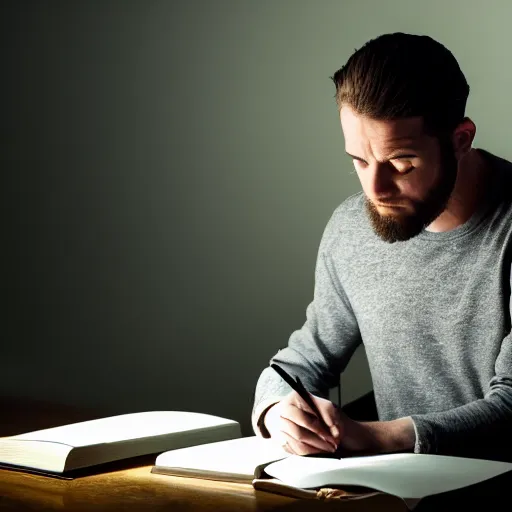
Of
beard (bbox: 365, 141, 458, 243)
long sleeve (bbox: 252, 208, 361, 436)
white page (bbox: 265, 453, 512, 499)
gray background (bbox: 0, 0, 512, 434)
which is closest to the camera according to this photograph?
white page (bbox: 265, 453, 512, 499)

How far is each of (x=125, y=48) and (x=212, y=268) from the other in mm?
785

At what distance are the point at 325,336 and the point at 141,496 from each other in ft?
2.60

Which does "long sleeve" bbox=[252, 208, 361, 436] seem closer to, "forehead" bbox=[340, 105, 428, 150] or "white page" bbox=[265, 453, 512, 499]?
"forehead" bbox=[340, 105, 428, 150]

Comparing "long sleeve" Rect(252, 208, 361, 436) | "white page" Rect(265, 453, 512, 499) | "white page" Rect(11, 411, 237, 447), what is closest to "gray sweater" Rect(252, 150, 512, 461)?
"long sleeve" Rect(252, 208, 361, 436)

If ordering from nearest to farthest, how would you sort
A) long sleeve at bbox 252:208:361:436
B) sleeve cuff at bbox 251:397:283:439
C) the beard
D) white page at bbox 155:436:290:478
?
white page at bbox 155:436:290:478 < sleeve cuff at bbox 251:397:283:439 < the beard < long sleeve at bbox 252:208:361:436

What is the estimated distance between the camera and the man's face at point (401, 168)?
4.91ft

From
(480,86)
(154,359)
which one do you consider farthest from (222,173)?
(480,86)

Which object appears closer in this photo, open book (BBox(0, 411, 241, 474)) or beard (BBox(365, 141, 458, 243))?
open book (BBox(0, 411, 241, 474))

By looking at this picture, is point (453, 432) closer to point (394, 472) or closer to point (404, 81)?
point (394, 472)

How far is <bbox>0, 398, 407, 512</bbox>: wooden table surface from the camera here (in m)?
1.03

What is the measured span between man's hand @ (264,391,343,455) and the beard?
424 millimetres

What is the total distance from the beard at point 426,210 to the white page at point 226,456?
48cm

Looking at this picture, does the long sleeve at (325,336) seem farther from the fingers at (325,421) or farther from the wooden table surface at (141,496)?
the wooden table surface at (141,496)

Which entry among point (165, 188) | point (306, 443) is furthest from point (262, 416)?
point (165, 188)
